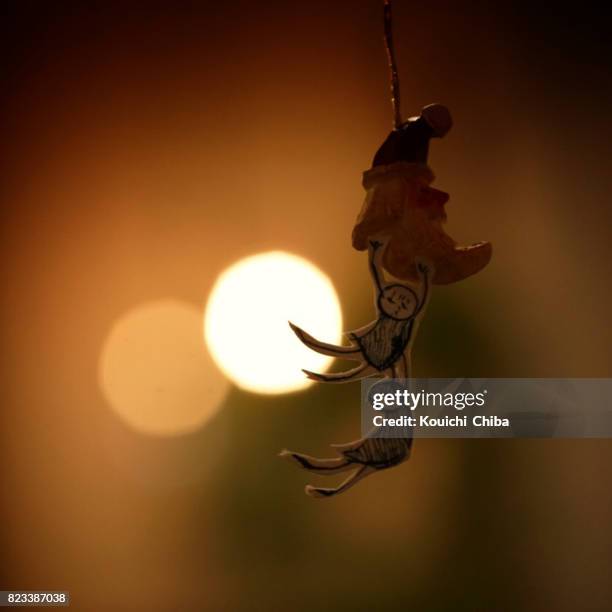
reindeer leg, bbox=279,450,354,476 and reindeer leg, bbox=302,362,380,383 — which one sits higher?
reindeer leg, bbox=302,362,380,383

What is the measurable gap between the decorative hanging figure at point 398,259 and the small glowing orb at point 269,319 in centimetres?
36

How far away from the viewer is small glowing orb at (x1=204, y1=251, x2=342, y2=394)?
1125 mm

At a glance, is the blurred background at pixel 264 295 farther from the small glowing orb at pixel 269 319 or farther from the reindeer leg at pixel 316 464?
the reindeer leg at pixel 316 464

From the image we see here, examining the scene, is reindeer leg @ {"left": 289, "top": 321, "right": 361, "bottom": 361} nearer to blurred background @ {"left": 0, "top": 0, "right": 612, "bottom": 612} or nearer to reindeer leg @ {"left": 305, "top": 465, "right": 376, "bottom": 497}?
reindeer leg @ {"left": 305, "top": 465, "right": 376, "bottom": 497}

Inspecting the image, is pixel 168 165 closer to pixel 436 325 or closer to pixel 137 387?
pixel 137 387

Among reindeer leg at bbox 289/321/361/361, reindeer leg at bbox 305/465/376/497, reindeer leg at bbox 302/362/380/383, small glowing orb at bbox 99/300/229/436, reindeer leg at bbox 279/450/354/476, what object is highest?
small glowing orb at bbox 99/300/229/436

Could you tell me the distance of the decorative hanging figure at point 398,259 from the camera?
75 cm

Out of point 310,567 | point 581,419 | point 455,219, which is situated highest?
point 455,219

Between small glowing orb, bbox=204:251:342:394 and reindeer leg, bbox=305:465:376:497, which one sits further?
small glowing orb, bbox=204:251:342:394

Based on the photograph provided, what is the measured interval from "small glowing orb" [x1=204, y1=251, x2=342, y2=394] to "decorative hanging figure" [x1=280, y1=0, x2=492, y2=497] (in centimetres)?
36

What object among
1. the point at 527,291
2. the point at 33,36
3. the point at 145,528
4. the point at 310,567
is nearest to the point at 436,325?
the point at 527,291

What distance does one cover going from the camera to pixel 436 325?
1.14 meters

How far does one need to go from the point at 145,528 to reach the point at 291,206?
0.54m

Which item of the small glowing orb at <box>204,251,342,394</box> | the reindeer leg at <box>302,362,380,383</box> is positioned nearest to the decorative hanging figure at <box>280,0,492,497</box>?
the reindeer leg at <box>302,362,380,383</box>
